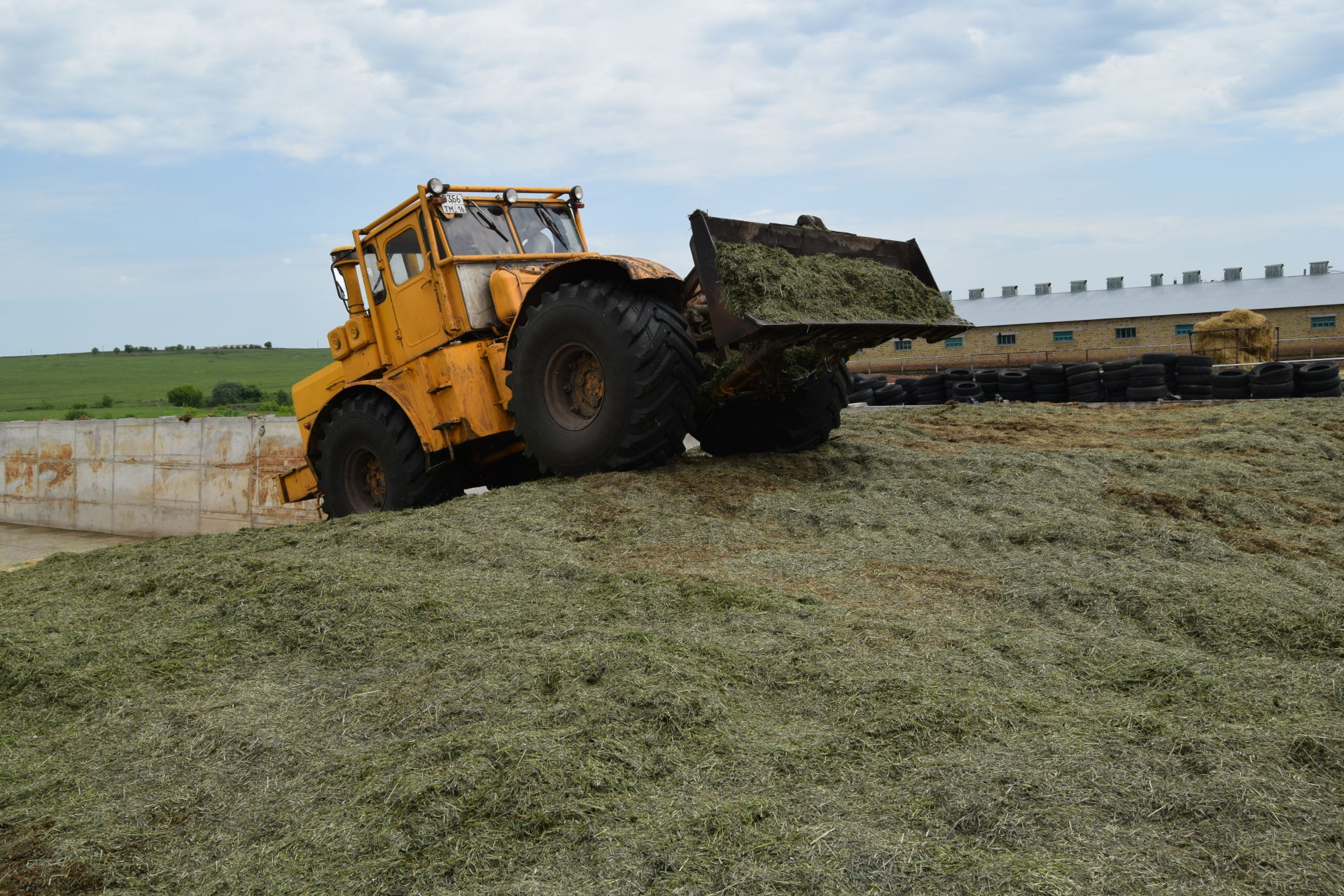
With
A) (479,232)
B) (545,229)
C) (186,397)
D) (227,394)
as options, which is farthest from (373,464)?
(186,397)

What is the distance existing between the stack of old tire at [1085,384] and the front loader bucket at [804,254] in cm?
1020

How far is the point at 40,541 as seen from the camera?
16672mm

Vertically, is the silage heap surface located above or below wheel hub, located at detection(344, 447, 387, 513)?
below

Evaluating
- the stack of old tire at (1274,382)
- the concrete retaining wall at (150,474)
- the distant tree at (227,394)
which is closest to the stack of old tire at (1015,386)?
the stack of old tire at (1274,382)

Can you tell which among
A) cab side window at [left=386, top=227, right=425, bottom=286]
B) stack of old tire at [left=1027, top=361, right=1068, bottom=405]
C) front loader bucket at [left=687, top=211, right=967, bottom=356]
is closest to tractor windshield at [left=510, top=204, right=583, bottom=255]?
cab side window at [left=386, top=227, right=425, bottom=286]

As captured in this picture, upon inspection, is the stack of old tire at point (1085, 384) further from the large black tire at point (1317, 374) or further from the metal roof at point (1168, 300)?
the metal roof at point (1168, 300)

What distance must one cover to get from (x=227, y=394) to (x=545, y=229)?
2085 inches

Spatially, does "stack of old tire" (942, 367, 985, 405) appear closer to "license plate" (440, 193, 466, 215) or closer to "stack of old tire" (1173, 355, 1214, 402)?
"stack of old tire" (1173, 355, 1214, 402)

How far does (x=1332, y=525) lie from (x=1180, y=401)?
10.7m

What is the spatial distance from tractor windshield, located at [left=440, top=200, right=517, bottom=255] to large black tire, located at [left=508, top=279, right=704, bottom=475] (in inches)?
47.8

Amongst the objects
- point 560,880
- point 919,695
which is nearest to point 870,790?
point 919,695

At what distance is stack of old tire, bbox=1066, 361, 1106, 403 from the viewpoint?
17172 millimetres

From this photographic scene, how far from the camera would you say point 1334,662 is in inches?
158

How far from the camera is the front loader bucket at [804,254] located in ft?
21.7
